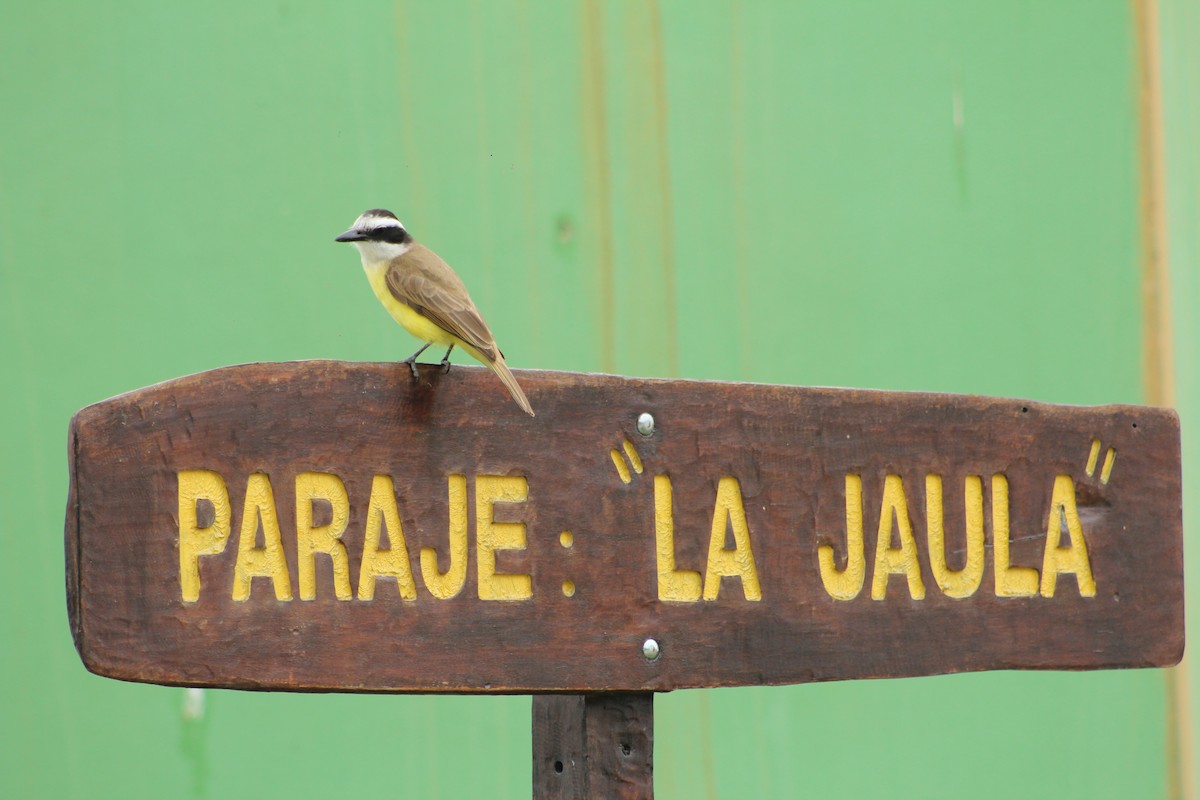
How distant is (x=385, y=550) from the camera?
179 centimetres

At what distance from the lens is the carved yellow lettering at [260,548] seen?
1711 mm

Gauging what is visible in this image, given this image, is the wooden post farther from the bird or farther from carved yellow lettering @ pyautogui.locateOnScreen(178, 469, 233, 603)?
carved yellow lettering @ pyautogui.locateOnScreen(178, 469, 233, 603)

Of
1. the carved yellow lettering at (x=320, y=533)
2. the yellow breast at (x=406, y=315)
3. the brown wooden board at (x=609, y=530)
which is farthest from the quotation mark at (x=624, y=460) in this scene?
the carved yellow lettering at (x=320, y=533)

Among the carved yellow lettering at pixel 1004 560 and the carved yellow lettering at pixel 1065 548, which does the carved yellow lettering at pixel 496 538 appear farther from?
the carved yellow lettering at pixel 1065 548

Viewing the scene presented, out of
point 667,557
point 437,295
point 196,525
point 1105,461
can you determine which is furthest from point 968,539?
point 196,525

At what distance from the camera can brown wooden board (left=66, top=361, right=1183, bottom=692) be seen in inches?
66.0

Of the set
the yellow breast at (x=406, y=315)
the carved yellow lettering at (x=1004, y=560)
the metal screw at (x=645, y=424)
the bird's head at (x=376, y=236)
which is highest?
the bird's head at (x=376, y=236)

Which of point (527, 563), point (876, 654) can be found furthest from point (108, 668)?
point (876, 654)

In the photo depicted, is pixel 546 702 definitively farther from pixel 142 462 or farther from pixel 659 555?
pixel 142 462

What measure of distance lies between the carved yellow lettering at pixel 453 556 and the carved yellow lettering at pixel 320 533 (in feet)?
0.35

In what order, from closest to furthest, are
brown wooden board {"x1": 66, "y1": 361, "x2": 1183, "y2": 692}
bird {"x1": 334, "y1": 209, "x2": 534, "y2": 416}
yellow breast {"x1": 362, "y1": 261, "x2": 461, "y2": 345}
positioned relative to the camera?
brown wooden board {"x1": 66, "y1": 361, "x2": 1183, "y2": 692} < bird {"x1": 334, "y1": 209, "x2": 534, "y2": 416} < yellow breast {"x1": 362, "y1": 261, "x2": 461, "y2": 345}

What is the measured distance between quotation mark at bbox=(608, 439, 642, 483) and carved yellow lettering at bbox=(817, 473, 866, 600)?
31cm

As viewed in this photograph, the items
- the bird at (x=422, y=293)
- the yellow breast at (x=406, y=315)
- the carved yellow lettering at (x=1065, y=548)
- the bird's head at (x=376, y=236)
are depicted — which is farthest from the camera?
the carved yellow lettering at (x=1065, y=548)

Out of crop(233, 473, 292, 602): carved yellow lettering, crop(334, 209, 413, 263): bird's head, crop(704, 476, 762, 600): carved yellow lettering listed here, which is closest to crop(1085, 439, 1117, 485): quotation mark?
crop(704, 476, 762, 600): carved yellow lettering
